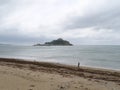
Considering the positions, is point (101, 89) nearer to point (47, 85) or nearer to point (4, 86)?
point (47, 85)

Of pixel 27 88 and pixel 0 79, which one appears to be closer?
pixel 27 88

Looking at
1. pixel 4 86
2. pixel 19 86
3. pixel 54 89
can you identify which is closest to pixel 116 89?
pixel 54 89

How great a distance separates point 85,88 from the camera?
37.3 ft

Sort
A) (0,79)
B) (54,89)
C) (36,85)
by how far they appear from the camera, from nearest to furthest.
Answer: (54,89)
(36,85)
(0,79)

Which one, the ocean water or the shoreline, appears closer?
the shoreline

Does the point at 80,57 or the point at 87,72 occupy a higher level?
the point at 80,57

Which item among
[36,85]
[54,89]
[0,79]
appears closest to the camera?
[54,89]

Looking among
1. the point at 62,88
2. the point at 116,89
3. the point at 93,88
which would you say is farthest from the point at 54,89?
the point at 116,89

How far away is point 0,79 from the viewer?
41.5ft

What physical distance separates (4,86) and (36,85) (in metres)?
1.66

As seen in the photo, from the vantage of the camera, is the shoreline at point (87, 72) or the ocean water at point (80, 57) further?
the ocean water at point (80, 57)

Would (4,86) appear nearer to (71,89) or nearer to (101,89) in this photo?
(71,89)

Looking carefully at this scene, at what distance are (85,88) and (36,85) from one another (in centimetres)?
258

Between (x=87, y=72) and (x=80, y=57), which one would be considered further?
(x=80, y=57)
